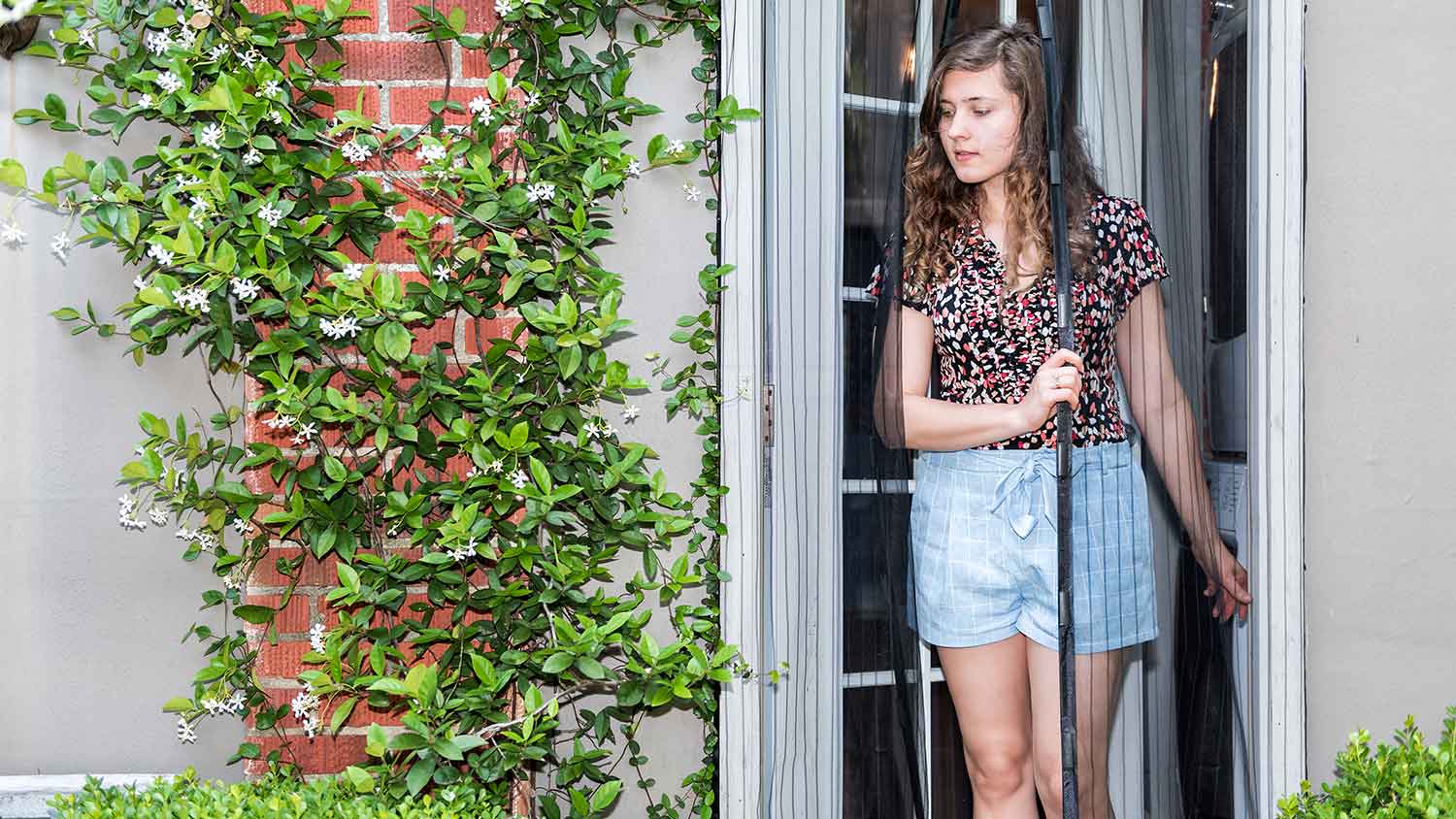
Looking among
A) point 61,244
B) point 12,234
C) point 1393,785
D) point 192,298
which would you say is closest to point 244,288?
point 192,298

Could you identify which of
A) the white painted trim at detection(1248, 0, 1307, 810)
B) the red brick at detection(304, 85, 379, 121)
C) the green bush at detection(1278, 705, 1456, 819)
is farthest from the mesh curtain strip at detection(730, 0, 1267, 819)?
the red brick at detection(304, 85, 379, 121)

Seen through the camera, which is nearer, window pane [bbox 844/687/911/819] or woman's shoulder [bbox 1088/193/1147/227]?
woman's shoulder [bbox 1088/193/1147/227]

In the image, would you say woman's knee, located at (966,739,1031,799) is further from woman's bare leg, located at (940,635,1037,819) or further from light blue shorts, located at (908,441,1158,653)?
light blue shorts, located at (908,441,1158,653)

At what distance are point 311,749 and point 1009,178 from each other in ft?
5.25

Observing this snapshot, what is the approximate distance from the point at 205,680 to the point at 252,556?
0.73ft

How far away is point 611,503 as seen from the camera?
192 centimetres

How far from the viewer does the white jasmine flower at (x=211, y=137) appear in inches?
69.6

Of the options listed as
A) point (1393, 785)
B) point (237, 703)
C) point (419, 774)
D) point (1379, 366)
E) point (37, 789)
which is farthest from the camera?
point (1379, 366)

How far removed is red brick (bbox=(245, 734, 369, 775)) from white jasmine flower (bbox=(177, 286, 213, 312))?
2.50 ft

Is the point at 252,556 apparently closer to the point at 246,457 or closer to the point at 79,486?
the point at 246,457

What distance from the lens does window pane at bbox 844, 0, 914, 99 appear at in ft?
6.02

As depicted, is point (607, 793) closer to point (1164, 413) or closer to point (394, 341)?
point (394, 341)

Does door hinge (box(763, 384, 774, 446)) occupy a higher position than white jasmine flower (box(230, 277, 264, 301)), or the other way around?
white jasmine flower (box(230, 277, 264, 301))

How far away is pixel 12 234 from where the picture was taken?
1.84m
